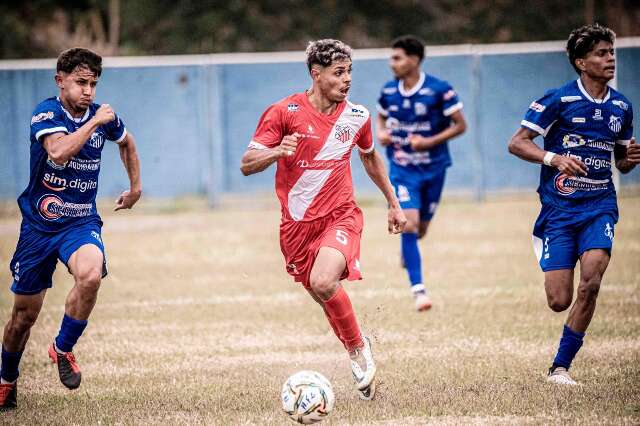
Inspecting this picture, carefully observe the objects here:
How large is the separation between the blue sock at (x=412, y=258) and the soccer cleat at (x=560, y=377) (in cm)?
287

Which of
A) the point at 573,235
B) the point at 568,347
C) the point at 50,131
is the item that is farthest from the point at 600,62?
the point at 50,131

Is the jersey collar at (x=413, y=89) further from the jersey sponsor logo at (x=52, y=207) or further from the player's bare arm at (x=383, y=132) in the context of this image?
the jersey sponsor logo at (x=52, y=207)

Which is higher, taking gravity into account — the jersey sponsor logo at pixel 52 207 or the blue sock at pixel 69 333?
the jersey sponsor logo at pixel 52 207

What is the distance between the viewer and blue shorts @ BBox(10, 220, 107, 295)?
5.70m

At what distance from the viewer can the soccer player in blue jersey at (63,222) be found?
221 inches

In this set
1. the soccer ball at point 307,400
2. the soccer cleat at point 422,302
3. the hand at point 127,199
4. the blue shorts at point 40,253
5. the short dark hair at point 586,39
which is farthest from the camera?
the soccer cleat at point 422,302

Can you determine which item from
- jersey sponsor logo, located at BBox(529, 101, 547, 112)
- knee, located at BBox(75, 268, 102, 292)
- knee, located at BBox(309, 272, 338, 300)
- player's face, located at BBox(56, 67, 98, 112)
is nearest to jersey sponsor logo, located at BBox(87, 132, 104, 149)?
player's face, located at BBox(56, 67, 98, 112)

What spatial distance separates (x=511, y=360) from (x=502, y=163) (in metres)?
10.9

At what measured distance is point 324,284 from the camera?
564 centimetres

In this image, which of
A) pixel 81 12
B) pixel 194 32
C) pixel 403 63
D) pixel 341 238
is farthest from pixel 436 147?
pixel 81 12

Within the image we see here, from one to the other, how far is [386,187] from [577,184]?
1.19m

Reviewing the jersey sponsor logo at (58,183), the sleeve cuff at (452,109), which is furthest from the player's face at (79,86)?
the sleeve cuff at (452,109)

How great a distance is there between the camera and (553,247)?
20.0 ft

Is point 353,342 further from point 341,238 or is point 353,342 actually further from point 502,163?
point 502,163
